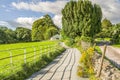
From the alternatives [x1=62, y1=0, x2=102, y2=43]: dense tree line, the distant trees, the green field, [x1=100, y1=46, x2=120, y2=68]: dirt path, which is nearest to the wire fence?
the green field

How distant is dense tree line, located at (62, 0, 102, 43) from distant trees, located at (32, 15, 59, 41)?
44020 mm

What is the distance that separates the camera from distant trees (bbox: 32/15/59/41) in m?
106

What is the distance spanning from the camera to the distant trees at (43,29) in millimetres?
106000

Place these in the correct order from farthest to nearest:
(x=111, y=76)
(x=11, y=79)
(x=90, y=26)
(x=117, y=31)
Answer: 1. (x=117, y=31)
2. (x=90, y=26)
3. (x=11, y=79)
4. (x=111, y=76)

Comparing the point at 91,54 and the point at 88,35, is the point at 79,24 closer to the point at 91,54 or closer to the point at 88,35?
the point at 88,35

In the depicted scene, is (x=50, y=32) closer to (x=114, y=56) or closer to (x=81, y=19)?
(x=81, y=19)

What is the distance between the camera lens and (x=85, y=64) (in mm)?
14570

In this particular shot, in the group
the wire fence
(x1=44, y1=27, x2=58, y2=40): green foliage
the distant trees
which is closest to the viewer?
the wire fence

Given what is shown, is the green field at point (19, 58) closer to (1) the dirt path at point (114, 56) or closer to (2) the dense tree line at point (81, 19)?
(1) the dirt path at point (114, 56)

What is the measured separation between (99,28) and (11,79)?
169 feet

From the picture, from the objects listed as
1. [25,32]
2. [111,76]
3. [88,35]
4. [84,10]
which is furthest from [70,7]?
[25,32]

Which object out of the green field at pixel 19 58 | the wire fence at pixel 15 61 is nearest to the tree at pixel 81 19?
the green field at pixel 19 58

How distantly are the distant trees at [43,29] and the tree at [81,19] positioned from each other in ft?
144

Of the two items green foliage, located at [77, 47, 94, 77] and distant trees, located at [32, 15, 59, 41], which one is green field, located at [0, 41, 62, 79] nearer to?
green foliage, located at [77, 47, 94, 77]
